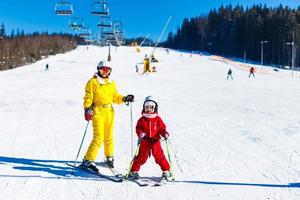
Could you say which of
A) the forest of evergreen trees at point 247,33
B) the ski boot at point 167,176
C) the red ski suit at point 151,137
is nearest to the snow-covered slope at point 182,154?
the ski boot at point 167,176

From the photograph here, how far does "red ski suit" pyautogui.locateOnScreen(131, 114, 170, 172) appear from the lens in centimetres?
602

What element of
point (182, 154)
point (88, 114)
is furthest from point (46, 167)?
point (182, 154)

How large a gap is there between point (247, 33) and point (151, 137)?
95.2m

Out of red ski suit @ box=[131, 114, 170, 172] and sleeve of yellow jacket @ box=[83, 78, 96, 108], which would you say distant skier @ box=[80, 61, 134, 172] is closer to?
sleeve of yellow jacket @ box=[83, 78, 96, 108]

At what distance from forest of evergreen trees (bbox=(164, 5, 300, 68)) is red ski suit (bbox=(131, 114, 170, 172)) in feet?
193

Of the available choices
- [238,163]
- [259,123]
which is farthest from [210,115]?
[238,163]

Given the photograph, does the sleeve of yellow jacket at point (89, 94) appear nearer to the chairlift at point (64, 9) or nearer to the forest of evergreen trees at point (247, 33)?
the chairlift at point (64, 9)

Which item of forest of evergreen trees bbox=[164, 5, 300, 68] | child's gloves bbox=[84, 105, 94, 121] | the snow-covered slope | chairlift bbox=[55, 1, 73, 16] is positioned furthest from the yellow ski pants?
forest of evergreen trees bbox=[164, 5, 300, 68]

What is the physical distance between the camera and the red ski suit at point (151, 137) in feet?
19.7

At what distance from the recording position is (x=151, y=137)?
19.8 feet

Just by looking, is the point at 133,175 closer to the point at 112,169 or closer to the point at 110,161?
the point at 112,169

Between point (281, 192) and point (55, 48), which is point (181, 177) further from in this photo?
point (55, 48)

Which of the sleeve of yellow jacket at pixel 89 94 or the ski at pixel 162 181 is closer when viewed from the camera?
the ski at pixel 162 181

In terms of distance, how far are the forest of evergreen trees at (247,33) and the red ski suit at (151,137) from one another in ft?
193
